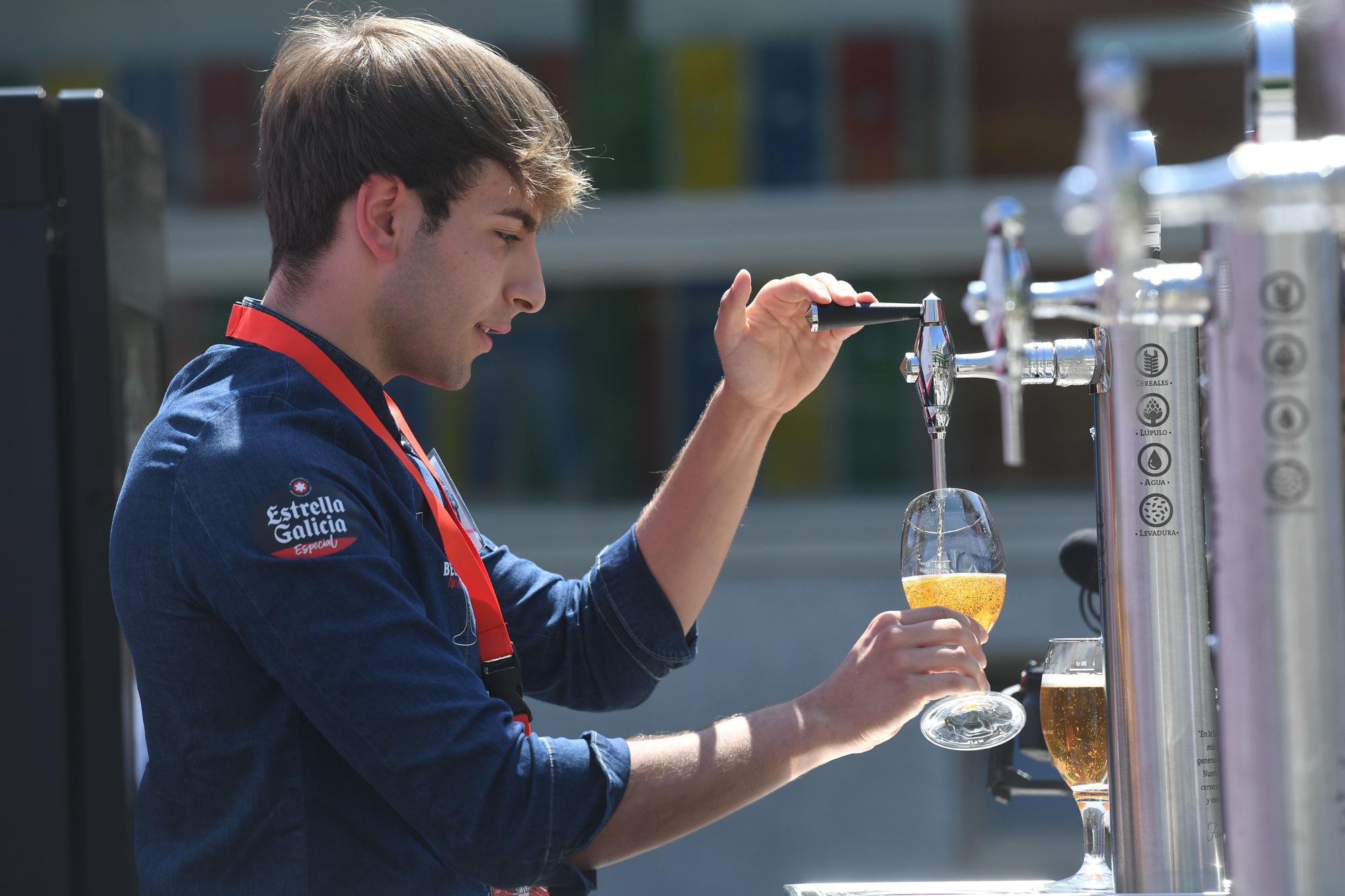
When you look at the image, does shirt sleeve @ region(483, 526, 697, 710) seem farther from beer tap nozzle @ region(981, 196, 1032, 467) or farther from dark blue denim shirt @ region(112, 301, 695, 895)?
beer tap nozzle @ region(981, 196, 1032, 467)

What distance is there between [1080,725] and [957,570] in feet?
0.58

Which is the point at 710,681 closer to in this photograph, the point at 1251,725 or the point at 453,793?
the point at 453,793

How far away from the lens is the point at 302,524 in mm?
1196

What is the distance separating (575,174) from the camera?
1.61 meters

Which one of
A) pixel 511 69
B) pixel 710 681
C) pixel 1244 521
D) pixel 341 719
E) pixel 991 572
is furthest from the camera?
pixel 710 681

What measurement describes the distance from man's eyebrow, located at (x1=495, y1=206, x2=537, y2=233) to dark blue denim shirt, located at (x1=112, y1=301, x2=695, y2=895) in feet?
0.98

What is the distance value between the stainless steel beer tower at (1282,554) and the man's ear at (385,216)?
0.92 meters

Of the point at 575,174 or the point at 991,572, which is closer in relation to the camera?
the point at 991,572

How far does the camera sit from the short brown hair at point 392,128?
4.84ft

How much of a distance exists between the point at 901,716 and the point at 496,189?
70cm

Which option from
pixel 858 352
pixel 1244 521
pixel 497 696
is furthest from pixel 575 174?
pixel 858 352

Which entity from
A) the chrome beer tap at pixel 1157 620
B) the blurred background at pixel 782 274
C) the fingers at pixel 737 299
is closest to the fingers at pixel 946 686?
the chrome beer tap at pixel 1157 620

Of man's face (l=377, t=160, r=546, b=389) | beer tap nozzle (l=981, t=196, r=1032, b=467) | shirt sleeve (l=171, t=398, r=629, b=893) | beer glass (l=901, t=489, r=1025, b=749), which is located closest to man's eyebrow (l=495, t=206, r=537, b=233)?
man's face (l=377, t=160, r=546, b=389)

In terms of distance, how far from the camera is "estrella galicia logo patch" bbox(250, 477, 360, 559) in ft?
3.90
